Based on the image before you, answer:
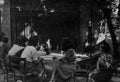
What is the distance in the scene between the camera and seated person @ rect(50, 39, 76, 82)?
16.1ft

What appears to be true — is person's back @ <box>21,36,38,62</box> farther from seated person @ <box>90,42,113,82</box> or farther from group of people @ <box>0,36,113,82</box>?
seated person @ <box>90,42,113,82</box>

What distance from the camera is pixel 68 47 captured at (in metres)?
5.02

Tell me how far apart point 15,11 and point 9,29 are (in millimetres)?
905

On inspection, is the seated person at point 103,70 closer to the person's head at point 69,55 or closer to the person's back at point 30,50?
the person's head at point 69,55

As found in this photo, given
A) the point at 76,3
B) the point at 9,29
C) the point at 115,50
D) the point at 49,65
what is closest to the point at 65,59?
the point at 49,65

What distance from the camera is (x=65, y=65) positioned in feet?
16.4


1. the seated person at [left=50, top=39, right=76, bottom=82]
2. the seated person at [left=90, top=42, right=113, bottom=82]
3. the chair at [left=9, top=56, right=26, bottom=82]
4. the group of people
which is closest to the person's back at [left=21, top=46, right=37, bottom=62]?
the group of people

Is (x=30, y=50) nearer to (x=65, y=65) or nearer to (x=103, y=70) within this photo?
(x=103, y=70)

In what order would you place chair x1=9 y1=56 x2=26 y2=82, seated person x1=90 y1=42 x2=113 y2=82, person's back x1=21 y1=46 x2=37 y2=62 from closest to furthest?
1. seated person x1=90 y1=42 x2=113 y2=82
2. chair x1=9 y1=56 x2=26 y2=82
3. person's back x1=21 y1=46 x2=37 y2=62

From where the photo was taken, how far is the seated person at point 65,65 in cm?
492

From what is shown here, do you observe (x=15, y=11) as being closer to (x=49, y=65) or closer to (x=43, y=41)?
(x=43, y=41)

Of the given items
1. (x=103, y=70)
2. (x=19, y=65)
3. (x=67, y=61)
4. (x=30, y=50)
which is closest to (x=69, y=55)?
(x=67, y=61)

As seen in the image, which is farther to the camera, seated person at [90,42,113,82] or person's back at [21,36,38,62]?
person's back at [21,36,38,62]

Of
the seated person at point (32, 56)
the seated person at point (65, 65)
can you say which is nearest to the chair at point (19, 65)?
the seated person at point (32, 56)
